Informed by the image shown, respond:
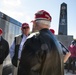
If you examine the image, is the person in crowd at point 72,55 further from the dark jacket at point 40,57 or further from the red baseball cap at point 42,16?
the dark jacket at point 40,57

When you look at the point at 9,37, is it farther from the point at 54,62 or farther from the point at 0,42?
the point at 54,62

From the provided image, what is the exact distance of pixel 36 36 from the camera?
2533 mm

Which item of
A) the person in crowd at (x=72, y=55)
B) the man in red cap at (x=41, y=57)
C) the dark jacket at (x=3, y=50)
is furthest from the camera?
the person in crowd at (x=72, y=55)

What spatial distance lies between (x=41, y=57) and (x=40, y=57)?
12 mm

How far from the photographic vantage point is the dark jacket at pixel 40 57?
7.93ft

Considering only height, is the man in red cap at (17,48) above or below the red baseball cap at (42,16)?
below

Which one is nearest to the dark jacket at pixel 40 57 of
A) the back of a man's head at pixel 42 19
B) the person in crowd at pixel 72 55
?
the back of a man's head at pixel 42 19

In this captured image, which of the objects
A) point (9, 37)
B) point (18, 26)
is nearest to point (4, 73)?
point (9, 37)

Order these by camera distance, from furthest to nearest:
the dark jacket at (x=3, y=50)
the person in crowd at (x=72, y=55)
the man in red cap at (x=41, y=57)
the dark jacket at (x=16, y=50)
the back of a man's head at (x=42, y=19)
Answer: the person in crowd at (x=72, y=55) < the dark jacket at (x=3, y=50) < the dark jacket at (x=16, y=50) < the back of a man's head at (x=42, y=19) < the man in red cap at (x=41, y=57)

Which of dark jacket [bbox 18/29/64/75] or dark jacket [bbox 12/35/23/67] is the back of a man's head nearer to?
dark jacket [bbox 18/29/64/75]

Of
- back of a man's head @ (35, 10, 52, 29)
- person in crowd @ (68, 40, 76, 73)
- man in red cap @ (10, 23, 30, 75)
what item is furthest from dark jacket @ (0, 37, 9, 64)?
person in crowd @ (68, 40, 76, 73)

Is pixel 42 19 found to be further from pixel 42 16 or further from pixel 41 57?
pixel 41 57

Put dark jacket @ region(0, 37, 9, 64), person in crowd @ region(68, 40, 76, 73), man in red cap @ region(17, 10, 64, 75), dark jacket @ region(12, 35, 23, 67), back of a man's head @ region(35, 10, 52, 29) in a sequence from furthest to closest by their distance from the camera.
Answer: person in crowd @ region(68, 40, 76, 73) → dark jacket @ region(0, 37, 9, 64) → dark jacket @ region(12, 35, 23, 67) → back of a man's head @ region(35, 10, 52, 29) → man in red cap @ region(17, 10, 64, 75)

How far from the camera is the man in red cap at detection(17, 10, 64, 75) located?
2.42m
